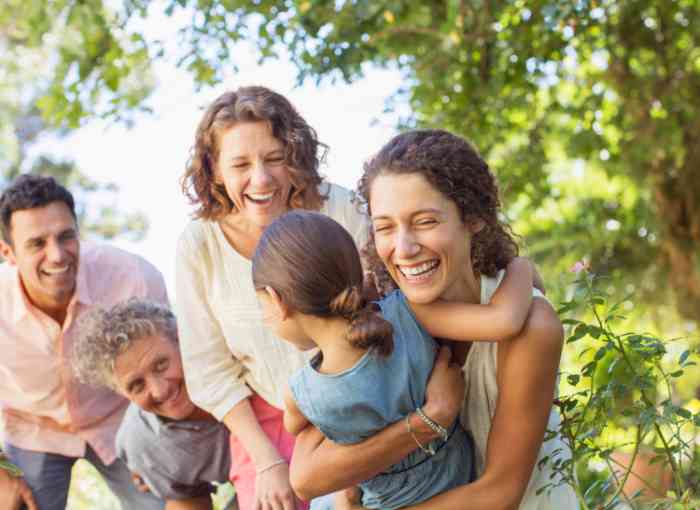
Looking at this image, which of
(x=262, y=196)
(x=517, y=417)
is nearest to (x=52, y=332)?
(x=262, y=196)

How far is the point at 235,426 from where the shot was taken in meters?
3.26

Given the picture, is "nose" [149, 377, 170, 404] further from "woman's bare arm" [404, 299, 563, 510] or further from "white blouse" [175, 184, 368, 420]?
"woman's bare arm" [404, 299, 563, 510]

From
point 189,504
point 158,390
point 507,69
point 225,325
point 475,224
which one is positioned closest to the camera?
point 475,224

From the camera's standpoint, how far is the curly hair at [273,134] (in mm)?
3086

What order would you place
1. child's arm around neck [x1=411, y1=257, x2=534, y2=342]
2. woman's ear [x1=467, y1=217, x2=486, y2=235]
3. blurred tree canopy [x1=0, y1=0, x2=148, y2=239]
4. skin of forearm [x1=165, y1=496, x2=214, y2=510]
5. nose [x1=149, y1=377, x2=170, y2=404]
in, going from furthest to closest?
blurred tree canopy [x1=0, y1=0, x2=148, y2=239], skin of forearm [x1=165, y1=496, x2=214, y2=510], nose [x1=149, y1=377, x2=170, y2=404], woman's ear [x1=467, y1=217, x2=486, y2=235], child's arm around neck [x1=411, y1=257, x2=534, y2=342]

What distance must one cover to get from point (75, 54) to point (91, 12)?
0.43 meters

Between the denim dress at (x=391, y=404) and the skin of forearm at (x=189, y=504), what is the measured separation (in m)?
1.23

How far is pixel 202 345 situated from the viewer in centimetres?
331

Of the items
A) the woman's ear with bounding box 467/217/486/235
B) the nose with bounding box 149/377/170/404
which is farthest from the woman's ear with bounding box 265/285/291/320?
the nose with bounding box 149/377/170/404

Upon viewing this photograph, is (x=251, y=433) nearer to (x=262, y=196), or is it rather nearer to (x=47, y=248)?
(x=262, y=196)

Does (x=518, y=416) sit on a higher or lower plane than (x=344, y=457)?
higher

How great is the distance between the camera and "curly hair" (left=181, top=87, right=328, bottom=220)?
309 cm

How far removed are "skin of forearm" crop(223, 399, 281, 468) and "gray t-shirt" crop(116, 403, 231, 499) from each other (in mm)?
360

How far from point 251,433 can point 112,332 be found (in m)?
0.68
